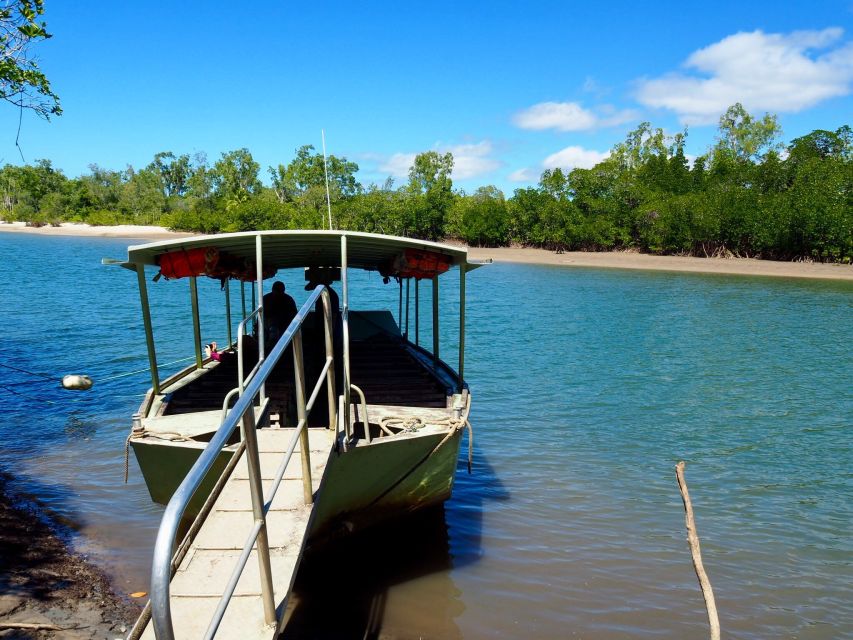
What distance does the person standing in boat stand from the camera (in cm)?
871

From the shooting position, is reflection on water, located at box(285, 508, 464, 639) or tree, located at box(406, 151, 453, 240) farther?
tree, located at box(406, 151, 453, 240)

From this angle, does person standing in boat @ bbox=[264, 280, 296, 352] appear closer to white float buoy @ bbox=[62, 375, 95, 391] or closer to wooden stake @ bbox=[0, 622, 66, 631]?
white float buoy @ bbox=[62, 375, 95, 391]

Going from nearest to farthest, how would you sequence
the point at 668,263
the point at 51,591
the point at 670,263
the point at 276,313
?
the point at 51,591
the point at 276,313
the point at 670,263
the point at 668,263

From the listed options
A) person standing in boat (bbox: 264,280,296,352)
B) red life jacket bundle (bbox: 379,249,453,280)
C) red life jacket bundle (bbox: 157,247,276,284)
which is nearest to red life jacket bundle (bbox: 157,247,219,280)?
red life jacket bundle (bbox: 157,247,276,284)

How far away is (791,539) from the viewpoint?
7848mm

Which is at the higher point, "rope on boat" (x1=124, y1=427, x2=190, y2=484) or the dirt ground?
"rope on boat" (x1=124, y1=427, x2=190, y2=484)

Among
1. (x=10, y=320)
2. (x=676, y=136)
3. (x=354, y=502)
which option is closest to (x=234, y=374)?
(x=354, y=502)

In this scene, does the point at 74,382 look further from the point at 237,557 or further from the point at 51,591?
the point at 237,557

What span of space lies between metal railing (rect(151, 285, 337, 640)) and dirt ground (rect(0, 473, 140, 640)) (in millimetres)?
2526

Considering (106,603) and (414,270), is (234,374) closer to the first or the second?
(414,270)

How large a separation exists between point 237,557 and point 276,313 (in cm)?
576

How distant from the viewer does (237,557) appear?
11.1 ft

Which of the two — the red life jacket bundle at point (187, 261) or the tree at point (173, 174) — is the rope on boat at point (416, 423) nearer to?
the red life jacket bundle at point (187, 261)

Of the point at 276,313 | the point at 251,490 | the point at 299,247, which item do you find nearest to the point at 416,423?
the point at 299,247
